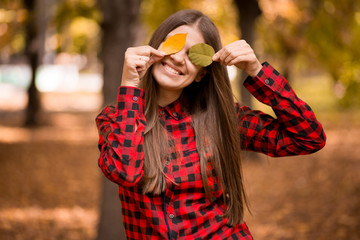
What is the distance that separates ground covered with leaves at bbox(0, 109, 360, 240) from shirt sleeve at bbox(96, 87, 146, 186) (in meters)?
2.96

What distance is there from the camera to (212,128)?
196 cm

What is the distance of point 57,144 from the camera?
35.0 ft

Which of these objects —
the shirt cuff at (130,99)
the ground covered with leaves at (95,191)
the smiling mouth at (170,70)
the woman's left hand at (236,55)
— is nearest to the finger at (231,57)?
the woman's left hand at (236,55)

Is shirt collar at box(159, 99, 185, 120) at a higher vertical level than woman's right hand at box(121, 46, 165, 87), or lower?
lower

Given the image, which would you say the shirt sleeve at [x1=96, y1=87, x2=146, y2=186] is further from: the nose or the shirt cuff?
the nose

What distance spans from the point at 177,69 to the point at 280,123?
0.56 metres

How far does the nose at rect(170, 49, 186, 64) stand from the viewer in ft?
6.08

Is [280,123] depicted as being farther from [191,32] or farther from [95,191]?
[95,191]

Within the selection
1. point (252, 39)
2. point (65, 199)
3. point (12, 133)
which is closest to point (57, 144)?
point (12, 133)

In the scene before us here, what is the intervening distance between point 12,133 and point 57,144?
1.95 meters

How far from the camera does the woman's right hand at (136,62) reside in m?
1.78

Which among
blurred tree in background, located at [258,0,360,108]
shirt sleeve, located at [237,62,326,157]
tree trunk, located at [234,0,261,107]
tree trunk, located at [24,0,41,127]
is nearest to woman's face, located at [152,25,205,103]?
shirt sleeve, located at [237,62,326,157]

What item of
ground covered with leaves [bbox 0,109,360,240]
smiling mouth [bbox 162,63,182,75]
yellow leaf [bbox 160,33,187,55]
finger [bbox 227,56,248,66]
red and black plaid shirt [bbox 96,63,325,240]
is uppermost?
yellow leaf [bbox 160,33,187,55]

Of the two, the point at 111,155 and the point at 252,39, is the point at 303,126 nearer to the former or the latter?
the point at 111,155
